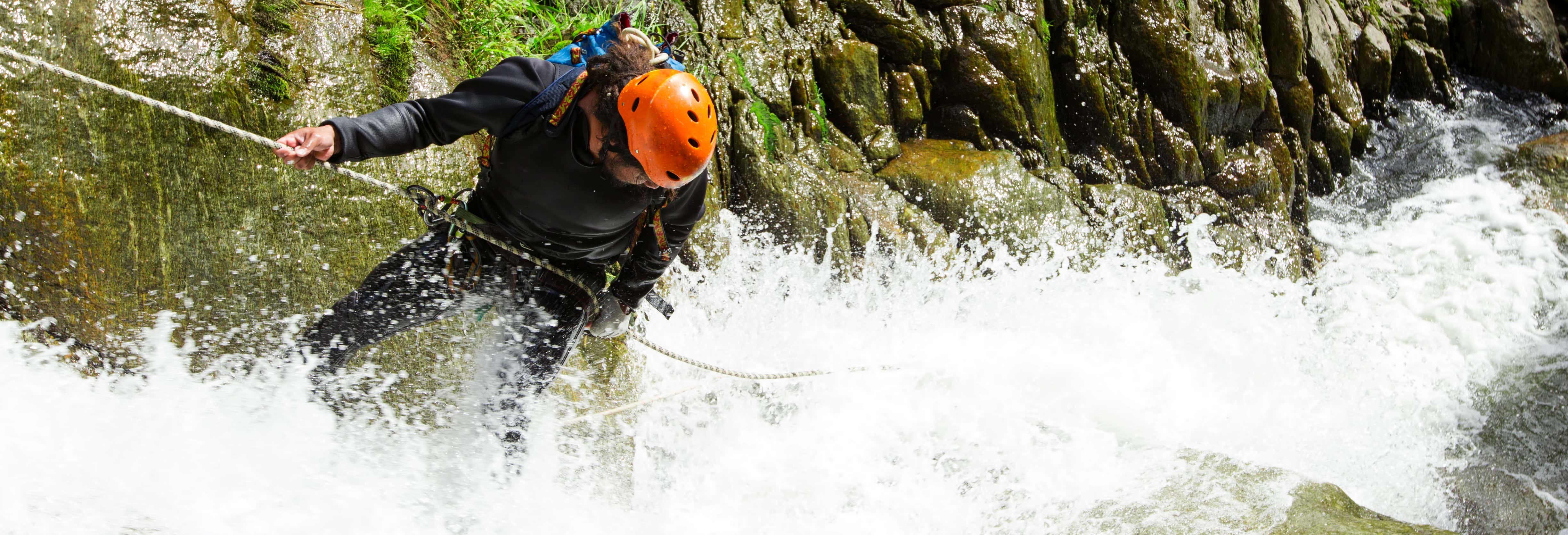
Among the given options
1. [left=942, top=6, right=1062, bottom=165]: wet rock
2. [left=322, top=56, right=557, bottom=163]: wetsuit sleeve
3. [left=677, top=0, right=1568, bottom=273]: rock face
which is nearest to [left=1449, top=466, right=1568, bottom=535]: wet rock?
[left=677, top=0, right=1568, bottom=273]: rock face

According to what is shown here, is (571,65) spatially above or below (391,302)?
above

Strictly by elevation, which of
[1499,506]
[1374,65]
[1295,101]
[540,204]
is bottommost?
[1499,506]

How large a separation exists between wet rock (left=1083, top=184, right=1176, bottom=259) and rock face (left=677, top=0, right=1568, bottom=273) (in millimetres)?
34

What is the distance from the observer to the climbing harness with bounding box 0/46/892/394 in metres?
2.11

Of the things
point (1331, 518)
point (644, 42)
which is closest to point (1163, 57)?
point (1331, 518)

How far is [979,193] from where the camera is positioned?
5.37m

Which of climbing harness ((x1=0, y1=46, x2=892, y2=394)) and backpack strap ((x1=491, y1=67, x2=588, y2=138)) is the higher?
backpack strap ((x1=491, y1=67, x2=588, y2=138))

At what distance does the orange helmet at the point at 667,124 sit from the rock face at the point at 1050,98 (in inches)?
93.7

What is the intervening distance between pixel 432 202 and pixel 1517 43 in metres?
11.8

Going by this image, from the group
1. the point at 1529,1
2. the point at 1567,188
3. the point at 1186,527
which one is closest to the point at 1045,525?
the point at 1186,527

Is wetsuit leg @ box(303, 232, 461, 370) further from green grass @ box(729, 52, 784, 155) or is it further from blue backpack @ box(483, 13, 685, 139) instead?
green grass @ box(729, 52, 784, 155)

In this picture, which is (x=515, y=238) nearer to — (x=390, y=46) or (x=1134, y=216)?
(x=390, y=46)

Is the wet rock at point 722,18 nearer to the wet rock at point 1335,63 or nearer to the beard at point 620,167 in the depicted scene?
the beard at point 620,167

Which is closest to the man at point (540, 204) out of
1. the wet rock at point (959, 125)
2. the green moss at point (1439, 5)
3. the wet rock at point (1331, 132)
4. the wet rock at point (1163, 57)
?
the wet rock at point (959, 125)
